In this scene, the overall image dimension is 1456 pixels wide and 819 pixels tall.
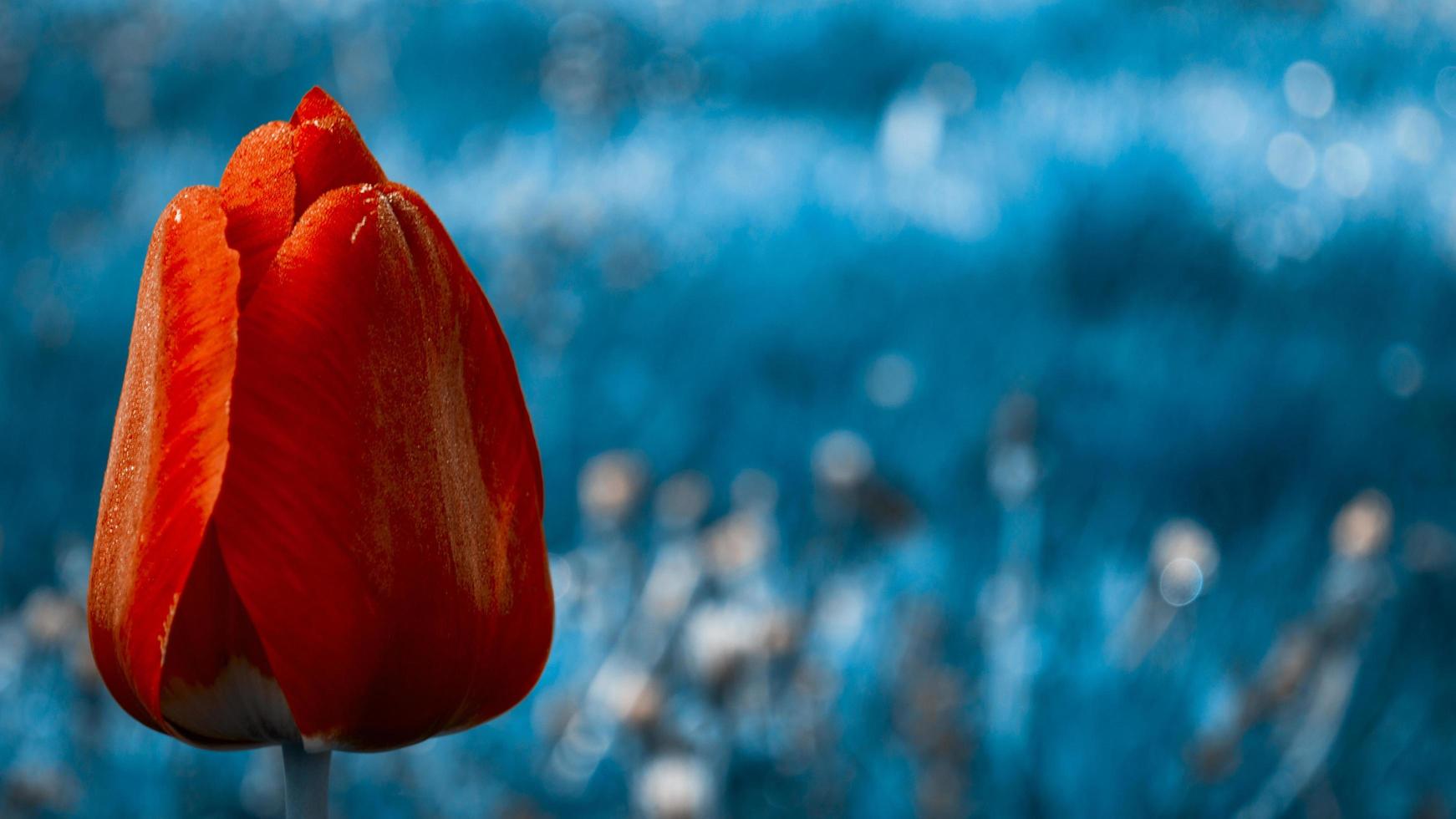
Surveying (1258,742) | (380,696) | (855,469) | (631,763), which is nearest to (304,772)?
(380,696)

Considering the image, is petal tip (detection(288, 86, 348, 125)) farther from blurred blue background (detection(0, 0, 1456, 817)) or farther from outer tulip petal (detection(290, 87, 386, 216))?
blurred blue background (detection(0, 0, 1456, 817))

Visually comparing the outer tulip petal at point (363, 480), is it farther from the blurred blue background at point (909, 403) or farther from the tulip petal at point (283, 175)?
the blurred blue background at point (909, 403)

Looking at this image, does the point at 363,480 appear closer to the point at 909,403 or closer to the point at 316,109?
the point at 316,109

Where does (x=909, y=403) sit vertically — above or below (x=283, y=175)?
below

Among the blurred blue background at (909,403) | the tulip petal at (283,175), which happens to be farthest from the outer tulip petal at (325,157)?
the blurred blue background at (909,403)

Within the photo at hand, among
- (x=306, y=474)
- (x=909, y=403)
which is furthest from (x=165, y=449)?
(x=909, y=403)

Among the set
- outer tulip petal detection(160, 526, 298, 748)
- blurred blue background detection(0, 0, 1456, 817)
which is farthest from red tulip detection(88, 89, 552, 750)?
blurred blue background detection(0, 0, 1456, 817)

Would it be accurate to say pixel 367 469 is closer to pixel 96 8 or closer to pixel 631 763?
pixel 631 763
